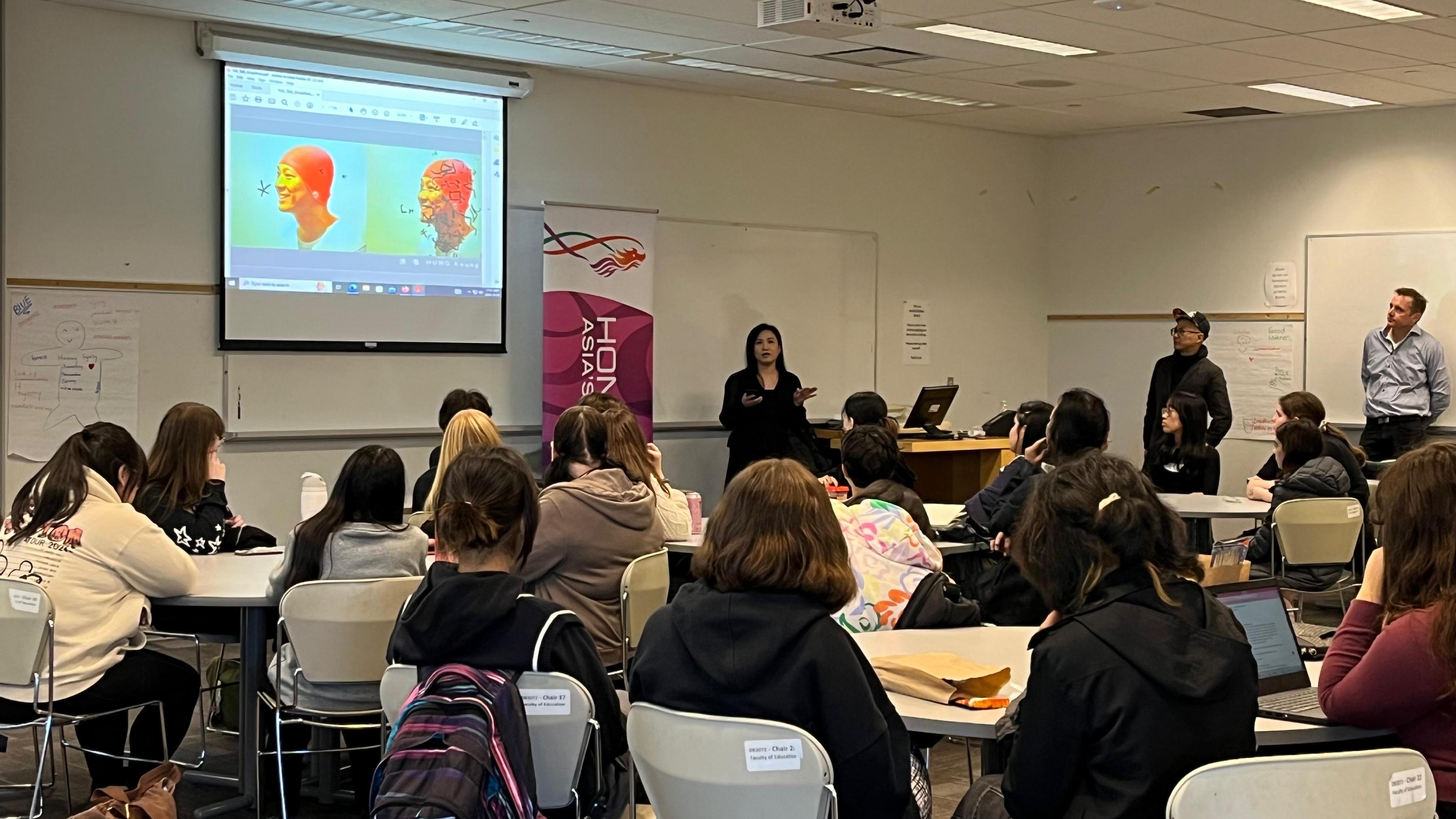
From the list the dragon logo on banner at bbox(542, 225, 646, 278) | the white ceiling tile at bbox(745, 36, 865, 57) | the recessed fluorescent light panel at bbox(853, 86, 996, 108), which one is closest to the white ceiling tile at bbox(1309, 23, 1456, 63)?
the white ceiling tile at bbox(745, 36, 865, 57)

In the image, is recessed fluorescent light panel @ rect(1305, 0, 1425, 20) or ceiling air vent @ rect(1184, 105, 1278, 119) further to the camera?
ceiling air vent @ rect(1184, 105, 1278, 119)

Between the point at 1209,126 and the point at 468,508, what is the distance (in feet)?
28.3

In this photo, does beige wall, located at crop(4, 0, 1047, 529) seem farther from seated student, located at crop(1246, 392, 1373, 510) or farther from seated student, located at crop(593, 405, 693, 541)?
seated student, located at crop(1246, 392, 1373, 510)

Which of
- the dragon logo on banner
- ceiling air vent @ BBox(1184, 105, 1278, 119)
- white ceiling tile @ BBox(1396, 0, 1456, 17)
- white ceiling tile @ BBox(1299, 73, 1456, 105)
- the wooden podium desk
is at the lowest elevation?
the wooden podium desk

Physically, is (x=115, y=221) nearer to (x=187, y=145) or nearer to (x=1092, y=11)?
(x=187, y=145)

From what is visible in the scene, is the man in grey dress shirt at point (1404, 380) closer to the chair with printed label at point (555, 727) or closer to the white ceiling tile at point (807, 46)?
the white ceiling tile at point (807, 46)

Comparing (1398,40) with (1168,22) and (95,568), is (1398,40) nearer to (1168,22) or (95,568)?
(1168,22)

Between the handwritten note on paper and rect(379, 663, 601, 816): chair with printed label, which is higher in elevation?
the handwritten note on paper

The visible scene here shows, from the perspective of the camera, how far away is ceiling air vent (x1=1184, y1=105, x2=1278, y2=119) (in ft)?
31.2

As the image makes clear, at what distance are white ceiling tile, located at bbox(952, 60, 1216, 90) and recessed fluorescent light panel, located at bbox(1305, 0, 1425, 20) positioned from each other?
5.14ft

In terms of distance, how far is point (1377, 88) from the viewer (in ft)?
28.1

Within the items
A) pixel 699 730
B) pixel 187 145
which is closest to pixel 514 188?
pixel 187 145

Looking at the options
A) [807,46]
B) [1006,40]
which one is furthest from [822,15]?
[1006,40]

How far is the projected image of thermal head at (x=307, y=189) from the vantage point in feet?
24.2
